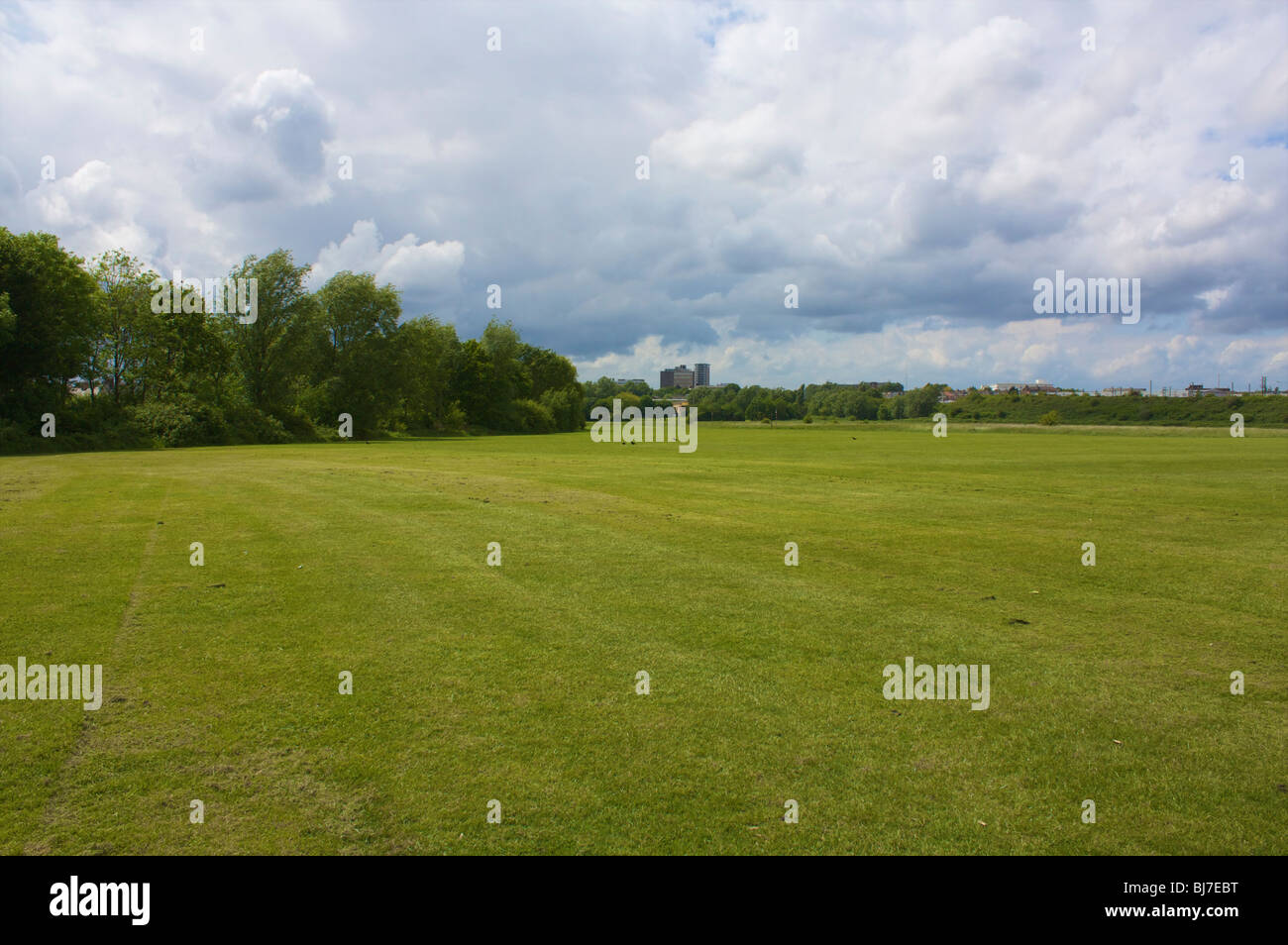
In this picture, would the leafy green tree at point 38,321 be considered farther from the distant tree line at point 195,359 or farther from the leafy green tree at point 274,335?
the leafy green tree at point 274,335

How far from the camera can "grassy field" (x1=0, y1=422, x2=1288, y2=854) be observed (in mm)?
4910

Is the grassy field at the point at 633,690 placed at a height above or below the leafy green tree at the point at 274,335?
below

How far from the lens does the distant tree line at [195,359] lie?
1928 inches

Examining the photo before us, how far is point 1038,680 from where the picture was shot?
761 centimetres

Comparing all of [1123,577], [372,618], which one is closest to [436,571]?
[372,618]

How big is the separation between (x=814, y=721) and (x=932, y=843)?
183 cm

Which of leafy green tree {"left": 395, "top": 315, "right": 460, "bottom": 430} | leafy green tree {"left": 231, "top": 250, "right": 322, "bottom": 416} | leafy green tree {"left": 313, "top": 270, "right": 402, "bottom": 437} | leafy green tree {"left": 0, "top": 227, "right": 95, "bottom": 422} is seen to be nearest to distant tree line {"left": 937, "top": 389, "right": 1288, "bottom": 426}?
leafy green tree {"left": 395, "top": 315, "right": 460, "bottom": 430}

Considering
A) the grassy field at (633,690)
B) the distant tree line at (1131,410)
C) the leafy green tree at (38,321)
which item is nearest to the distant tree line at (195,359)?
the leafy green tree at (38,321)

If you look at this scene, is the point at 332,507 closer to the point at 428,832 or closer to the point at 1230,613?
the point at 428,832

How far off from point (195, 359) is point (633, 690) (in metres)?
71.8

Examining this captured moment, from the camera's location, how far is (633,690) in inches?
282

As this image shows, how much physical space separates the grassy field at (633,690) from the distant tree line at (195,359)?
141ft

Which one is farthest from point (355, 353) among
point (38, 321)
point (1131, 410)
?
point (1131, 410)

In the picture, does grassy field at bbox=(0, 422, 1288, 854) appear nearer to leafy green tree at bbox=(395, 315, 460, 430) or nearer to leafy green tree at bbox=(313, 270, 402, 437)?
leafy green tree at bbox=(313, 270, 402, 437)
